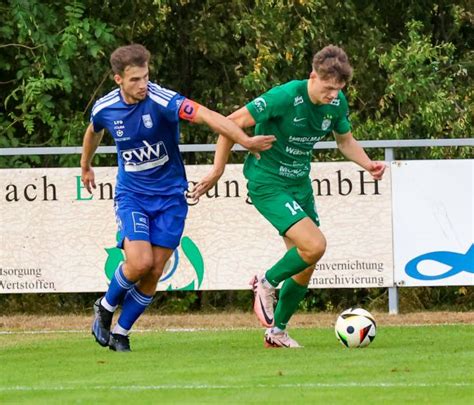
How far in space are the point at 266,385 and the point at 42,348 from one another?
3.41m

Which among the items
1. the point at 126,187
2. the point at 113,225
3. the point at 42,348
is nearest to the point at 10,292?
the point at 113,225

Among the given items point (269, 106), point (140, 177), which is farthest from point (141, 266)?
point (269, 106)

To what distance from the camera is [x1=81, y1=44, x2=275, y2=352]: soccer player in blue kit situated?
1037cm

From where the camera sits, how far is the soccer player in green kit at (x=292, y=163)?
417 inches

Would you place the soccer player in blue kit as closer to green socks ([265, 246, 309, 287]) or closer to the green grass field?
the green grass field

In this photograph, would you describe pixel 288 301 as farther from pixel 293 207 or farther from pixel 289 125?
pixel 289 125

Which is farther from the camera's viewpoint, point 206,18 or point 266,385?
point 206,18

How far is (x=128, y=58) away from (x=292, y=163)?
1525 mm

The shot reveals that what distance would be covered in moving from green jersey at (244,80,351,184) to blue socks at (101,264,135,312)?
3.93ft

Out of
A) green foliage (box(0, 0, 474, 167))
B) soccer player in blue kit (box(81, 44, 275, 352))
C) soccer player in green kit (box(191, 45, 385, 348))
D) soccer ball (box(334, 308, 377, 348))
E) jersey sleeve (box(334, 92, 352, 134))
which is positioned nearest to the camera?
soccer player in blue kit (box(81, 44, 275, 352))

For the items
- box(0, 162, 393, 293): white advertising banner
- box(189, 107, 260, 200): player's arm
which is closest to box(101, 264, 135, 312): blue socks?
box(189, 107, 260, 200): player's arm

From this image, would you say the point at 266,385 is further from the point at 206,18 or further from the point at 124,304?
the point at 206,18

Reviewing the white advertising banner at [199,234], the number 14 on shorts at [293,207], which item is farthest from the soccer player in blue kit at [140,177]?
the white advertising banner at [199,234]

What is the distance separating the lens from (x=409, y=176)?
13953mm
